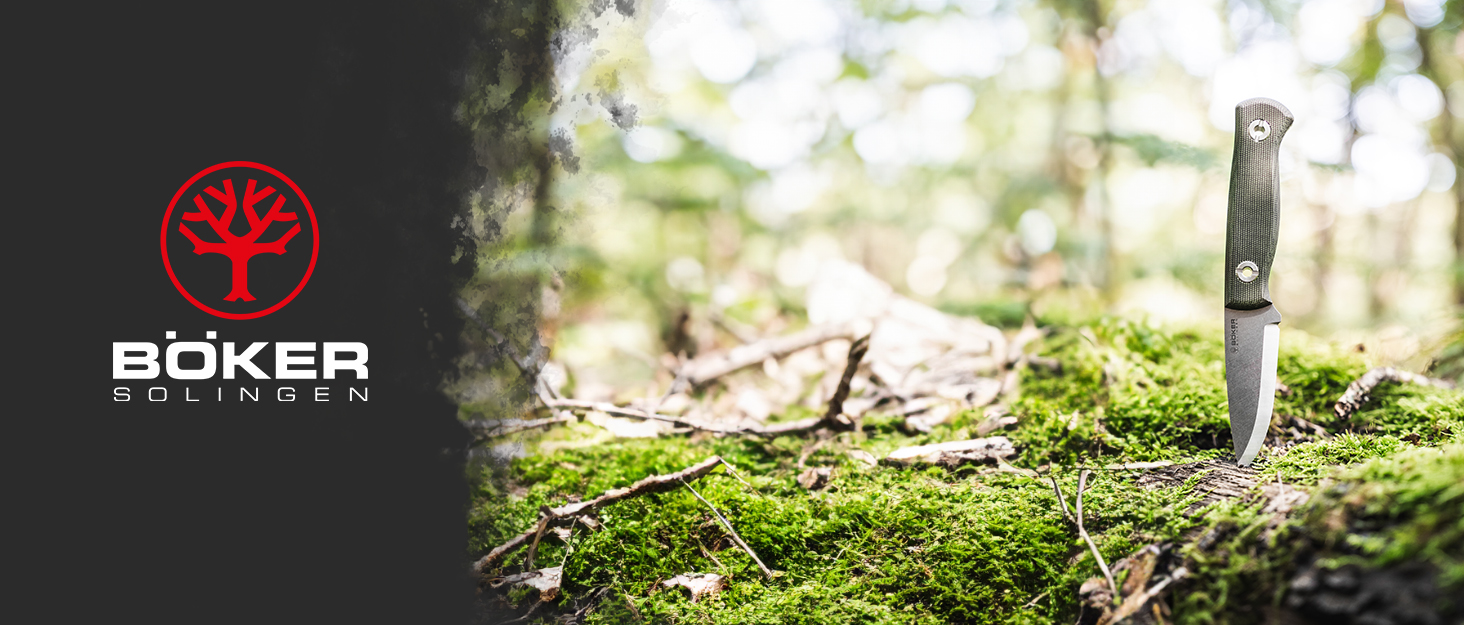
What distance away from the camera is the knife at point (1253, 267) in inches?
62.8

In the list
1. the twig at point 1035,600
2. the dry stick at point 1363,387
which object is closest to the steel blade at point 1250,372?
the dry stick at point 1363,387

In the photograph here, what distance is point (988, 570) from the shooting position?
1457 millimetres

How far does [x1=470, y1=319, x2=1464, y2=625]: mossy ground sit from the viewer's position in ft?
3.60

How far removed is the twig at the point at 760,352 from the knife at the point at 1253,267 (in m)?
1.52

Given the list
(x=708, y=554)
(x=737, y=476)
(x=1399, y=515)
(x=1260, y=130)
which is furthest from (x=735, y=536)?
(x=1260, y=130)

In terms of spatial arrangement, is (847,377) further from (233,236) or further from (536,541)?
(233,236)

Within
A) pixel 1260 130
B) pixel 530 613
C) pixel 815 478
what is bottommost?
pixel 530 613

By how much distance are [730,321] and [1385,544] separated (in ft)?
11.5

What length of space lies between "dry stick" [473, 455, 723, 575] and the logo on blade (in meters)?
1.01

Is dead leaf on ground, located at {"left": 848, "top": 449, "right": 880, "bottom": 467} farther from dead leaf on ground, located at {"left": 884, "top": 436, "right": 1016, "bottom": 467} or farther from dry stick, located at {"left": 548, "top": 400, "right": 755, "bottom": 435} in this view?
dry stick, located at {"left": 548, "top": 400, "right": 755, "bottom": 435}

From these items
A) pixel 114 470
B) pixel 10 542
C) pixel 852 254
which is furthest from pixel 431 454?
pixel 852 254

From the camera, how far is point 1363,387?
1933mm

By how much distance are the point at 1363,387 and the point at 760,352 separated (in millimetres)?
2120

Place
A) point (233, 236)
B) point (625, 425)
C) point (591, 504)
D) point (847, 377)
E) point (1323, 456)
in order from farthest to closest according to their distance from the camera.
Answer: point (625, 425) < point (847, 377) < point (233, 236) < point (591, 504) < point (1323, 456)
